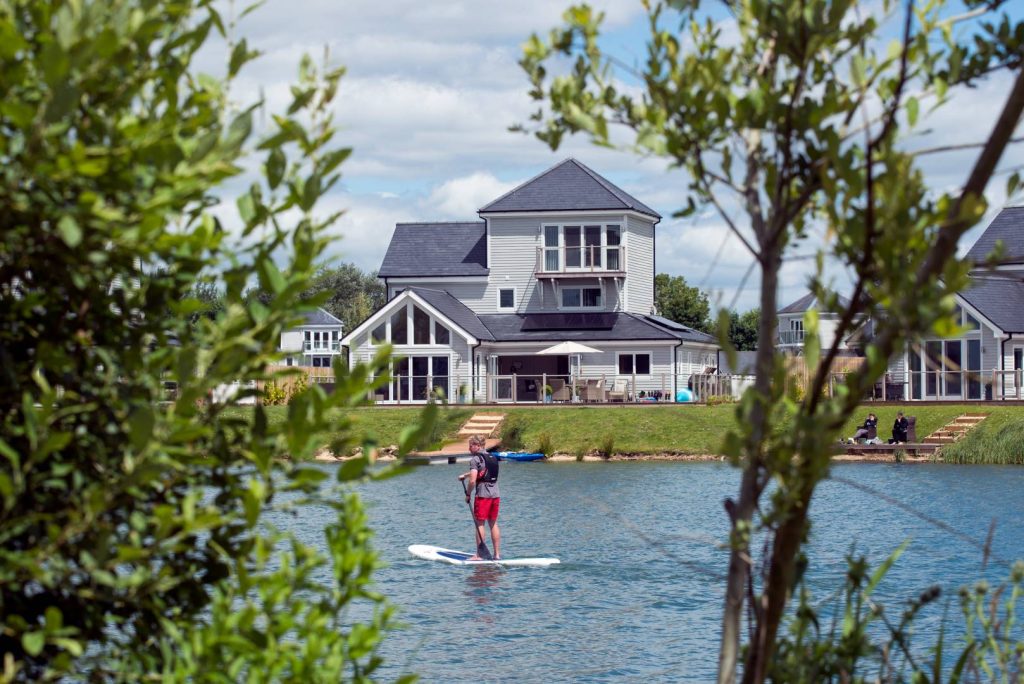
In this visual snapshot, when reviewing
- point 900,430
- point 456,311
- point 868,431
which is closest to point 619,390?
point 456,311

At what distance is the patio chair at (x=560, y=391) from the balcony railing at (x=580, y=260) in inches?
268

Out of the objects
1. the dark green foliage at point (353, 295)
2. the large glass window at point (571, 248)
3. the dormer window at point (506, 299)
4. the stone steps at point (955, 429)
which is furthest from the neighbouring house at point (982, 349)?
the dark green foliage at point (353, 295)

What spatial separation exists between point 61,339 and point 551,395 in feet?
171

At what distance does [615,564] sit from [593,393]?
32.2m

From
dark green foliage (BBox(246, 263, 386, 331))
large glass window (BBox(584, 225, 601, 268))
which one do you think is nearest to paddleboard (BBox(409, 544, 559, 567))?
large glass window (BBox(584, 225, 601, 268))

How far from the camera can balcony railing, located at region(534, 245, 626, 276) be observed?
60.7 meters

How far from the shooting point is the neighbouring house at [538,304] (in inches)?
2265

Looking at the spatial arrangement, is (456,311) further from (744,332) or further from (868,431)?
(744,332)

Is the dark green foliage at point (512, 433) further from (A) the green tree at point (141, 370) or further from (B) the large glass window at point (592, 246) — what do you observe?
(A) the green tree at point (141, 370)

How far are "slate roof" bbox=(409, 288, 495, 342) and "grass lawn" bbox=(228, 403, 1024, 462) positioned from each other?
8.22 meters

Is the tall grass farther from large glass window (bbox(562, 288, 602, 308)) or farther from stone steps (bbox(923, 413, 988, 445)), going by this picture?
large glass window (bbox(562, 288, 602, 308))

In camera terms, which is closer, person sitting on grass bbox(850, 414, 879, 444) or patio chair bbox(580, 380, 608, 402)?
person sitting on grass bbox(850, 414, 879, 444)

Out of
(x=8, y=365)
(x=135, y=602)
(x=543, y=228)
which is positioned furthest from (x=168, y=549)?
(x=543, y=228)

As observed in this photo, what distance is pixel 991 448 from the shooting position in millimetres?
41594
